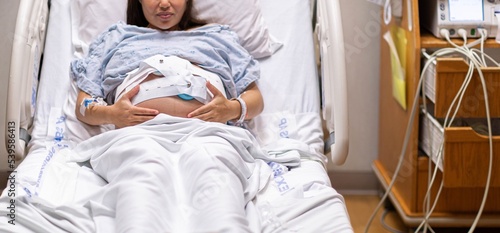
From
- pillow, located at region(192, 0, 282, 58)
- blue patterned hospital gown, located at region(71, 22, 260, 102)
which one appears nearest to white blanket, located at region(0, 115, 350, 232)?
blue patterned hospital gown, located at region(71, 22, 260, 102)

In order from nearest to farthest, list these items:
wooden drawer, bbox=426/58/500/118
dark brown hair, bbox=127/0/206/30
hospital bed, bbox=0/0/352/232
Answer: hospital bed, bbox=0/0/352/232
wooden drawer, bbox=426/58/500/118
dark brown hair, bbox=127/0/206/30

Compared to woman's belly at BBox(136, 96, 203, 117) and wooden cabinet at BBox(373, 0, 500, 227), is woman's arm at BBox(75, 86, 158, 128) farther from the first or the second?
wooden cabinet at BBox(373, 0, 500, 227)

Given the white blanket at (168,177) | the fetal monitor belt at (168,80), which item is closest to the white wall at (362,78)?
the fetal monitor belt at (168,80)

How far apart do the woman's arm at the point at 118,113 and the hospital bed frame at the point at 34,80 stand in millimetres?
170

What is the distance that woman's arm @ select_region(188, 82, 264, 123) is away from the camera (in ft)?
7.56

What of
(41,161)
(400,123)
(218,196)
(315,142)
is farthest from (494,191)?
(41,161)

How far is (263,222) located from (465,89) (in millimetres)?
943

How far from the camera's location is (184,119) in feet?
7.30

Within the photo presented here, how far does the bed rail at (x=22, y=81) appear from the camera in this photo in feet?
7.38

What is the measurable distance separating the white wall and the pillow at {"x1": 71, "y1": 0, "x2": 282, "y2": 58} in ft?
2.11

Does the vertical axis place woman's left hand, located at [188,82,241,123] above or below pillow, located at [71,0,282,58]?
below

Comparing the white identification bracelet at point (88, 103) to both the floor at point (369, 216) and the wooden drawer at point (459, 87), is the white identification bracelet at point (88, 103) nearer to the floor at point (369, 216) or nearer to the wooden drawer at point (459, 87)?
the wooden drawer at point (459, 87)

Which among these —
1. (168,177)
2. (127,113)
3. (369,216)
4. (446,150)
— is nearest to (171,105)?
(127,113)

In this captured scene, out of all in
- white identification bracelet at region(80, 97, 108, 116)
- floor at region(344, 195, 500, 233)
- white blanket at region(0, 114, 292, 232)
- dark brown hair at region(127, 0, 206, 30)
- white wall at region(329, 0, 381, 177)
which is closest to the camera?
white blanket at region(0, 114, 292, 232)
